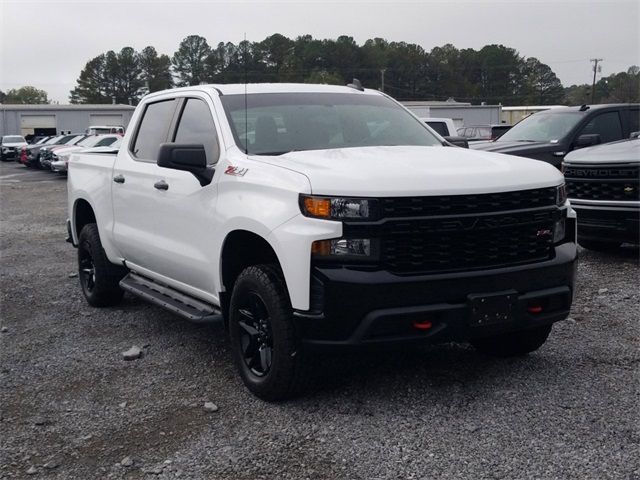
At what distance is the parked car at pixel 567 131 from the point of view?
424 inches

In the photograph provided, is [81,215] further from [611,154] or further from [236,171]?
[611,154]

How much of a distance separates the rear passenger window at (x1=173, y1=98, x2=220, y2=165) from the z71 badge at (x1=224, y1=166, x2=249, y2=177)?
252mm

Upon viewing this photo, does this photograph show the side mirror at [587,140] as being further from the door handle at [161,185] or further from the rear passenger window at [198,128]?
the door handle at [161,185]

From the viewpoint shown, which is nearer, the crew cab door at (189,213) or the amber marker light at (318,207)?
the amber marker light at (318,207)

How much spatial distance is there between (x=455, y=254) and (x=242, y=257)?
4.52 ft

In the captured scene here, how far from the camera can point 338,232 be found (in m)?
3.95

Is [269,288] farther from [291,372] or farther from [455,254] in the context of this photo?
[455,254]

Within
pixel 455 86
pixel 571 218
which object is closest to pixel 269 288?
pixel 571 218

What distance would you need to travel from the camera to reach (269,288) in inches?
167

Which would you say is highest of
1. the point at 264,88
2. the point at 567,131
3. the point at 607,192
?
the point at 264,88

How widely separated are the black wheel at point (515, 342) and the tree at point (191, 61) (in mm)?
3949

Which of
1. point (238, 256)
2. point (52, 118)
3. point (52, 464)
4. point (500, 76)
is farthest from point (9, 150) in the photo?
point (500, 76)

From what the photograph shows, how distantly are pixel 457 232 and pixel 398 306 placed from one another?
1.68 ft

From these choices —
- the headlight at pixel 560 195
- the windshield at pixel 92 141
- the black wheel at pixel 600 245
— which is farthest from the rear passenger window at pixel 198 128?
the windshield at pixel 92 141
